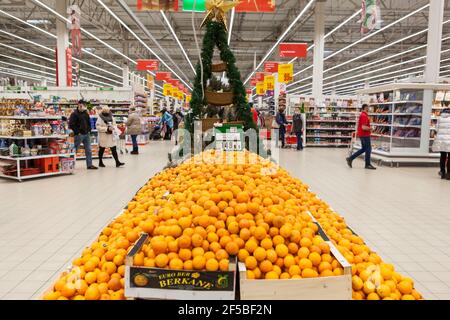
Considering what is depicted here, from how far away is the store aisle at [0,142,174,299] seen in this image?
11.7 feet

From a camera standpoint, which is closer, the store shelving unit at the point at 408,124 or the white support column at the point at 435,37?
the white support column at the point at 435,37

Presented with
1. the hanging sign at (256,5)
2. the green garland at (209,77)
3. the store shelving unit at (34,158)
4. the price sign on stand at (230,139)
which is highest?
the hanging sign at (256,5)

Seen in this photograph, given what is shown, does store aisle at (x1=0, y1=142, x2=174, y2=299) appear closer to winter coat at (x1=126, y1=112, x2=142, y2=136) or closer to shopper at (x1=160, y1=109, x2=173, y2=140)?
winter coat at (x1=126, y1=112, x2=142, y2=136)

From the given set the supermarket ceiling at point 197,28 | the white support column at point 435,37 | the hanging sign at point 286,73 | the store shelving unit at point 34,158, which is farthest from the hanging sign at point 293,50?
the store shelving unit at point 34,158

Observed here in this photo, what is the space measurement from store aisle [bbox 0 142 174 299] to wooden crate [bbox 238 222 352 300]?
80.1 inches

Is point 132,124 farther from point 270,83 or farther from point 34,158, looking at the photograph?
point 270,83

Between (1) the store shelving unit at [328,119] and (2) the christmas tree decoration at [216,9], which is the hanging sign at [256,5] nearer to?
(2) the christmas tree decoration at [216,9]

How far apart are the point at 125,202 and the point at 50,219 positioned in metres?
1.26

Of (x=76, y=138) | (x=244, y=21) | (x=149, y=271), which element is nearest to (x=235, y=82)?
(x=149, y=271)

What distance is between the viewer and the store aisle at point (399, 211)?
381 centimetres

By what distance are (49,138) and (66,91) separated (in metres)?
7.13

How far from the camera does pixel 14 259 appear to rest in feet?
12.8

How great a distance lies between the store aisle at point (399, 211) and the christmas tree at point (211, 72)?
6.64 feet

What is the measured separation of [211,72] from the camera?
6.30 m
